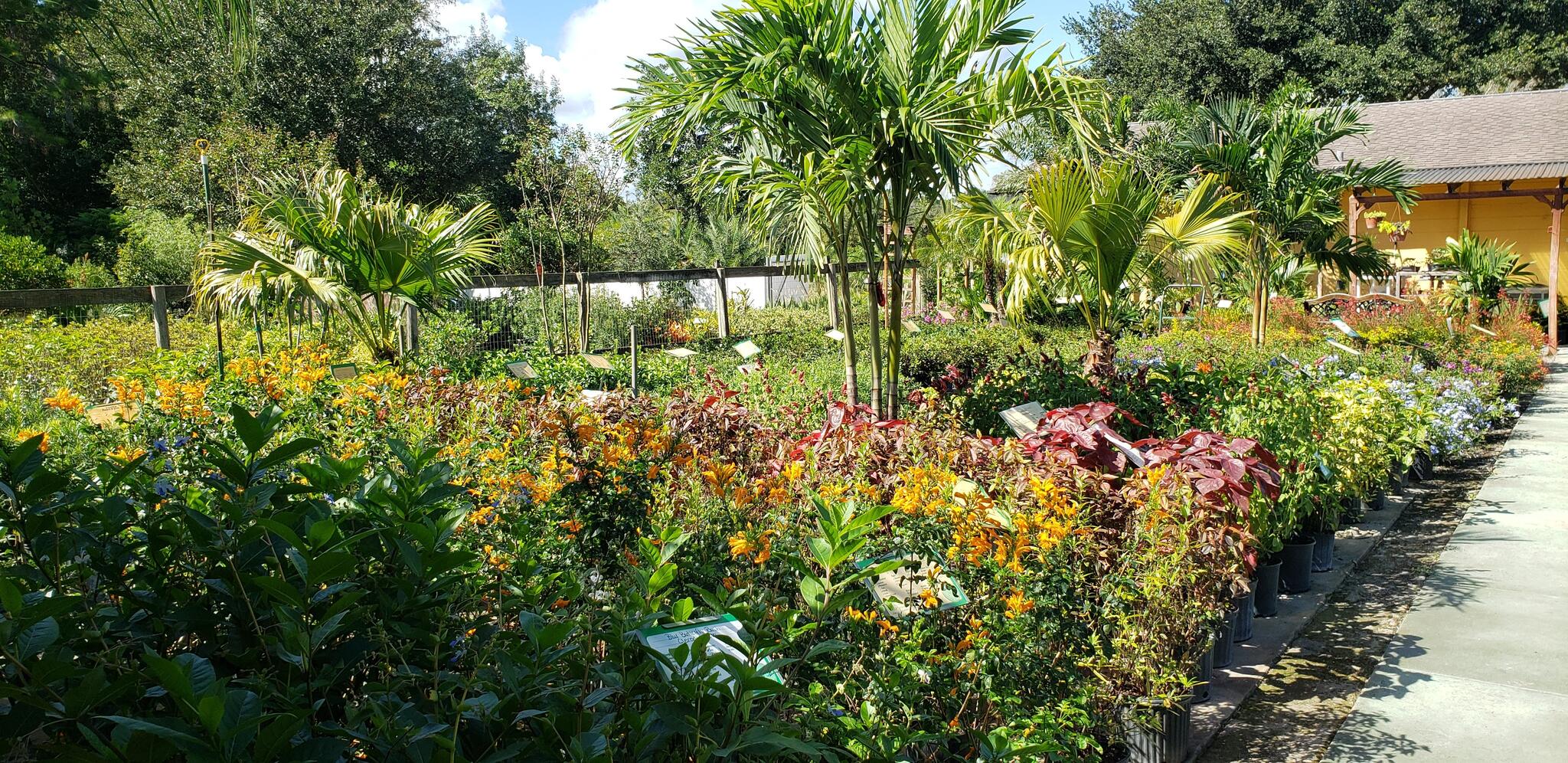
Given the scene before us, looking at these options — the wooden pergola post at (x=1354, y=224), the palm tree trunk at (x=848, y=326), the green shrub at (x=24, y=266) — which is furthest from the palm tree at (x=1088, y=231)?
the green shrub at (x=24, y=266)

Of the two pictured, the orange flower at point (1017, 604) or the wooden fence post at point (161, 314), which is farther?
the wooden fence post at point (161, 314)

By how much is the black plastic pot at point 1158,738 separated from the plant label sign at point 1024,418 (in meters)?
1.22

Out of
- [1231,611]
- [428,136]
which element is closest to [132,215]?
[428,136]

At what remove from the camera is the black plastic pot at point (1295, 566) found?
4938mm

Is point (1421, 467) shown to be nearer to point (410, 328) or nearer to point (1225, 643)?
point (1225, 643)

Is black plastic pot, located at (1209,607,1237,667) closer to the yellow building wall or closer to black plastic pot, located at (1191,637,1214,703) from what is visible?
black plastic pot, located at (1191,637,1214,703)

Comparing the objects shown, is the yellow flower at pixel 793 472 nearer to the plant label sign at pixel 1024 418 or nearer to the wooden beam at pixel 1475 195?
the plant label sign at pixel 1024 418

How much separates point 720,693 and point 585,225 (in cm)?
1708

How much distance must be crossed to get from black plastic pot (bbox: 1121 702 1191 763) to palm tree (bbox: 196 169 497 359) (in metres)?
5.61

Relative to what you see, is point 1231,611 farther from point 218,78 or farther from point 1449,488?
point 218,78

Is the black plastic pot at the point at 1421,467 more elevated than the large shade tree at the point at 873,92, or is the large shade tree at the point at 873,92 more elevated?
the large shade tree at the point at 873,92

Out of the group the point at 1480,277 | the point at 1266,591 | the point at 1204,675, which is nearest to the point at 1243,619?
the point at 1266,591

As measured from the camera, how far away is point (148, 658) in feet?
3.29

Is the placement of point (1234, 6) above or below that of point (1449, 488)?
above
